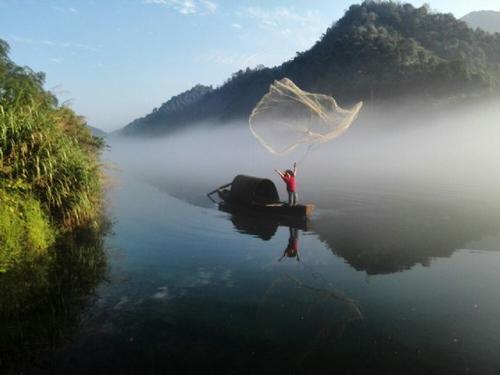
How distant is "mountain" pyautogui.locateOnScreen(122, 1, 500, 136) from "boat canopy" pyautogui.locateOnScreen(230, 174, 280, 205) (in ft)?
197

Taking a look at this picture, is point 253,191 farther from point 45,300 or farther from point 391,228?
point 45,300

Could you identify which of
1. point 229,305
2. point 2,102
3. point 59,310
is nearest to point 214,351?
point 229,305

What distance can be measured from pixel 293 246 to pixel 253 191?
7172mm

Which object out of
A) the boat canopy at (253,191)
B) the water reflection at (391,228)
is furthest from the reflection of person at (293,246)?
the boat canopy at (253,191)

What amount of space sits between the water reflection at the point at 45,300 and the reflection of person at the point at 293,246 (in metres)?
6.48

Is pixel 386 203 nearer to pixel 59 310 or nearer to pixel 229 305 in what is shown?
pixel 229 305

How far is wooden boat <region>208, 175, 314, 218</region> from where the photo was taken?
2106 cm

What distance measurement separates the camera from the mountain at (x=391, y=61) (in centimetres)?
7525

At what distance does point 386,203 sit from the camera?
85.9 feet

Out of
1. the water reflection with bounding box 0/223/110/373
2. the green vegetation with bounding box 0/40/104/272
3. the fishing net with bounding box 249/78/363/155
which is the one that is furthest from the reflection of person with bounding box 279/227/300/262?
the green vegetation with bounding box 0/40/104/272

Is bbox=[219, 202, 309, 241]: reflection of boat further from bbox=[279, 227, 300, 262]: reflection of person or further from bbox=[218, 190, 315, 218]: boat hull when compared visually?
bbox=[279, 227, 300, 262]: reflection of person

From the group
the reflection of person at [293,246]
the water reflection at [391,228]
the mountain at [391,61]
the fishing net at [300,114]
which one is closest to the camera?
the water reflection at [391,228]

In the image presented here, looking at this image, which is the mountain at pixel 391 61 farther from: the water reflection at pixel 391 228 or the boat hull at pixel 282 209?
the boat hull at pixel 282 209

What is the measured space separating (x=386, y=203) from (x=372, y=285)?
1509cm
